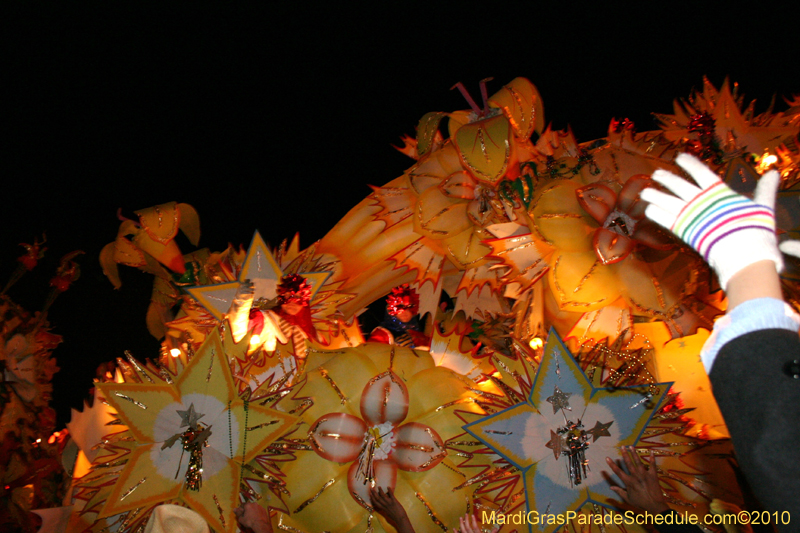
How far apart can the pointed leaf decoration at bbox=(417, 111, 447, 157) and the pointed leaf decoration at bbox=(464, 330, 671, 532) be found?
1.11m

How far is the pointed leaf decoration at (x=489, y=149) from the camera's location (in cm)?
200

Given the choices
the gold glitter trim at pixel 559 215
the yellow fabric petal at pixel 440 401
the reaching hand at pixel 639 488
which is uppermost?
the gold glitter trim at pixel 559 215

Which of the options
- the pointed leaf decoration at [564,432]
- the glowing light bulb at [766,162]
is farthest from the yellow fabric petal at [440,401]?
the glowing light bulb at [766,162]

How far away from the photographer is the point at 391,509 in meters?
1.66

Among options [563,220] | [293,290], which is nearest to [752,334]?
[563,220]

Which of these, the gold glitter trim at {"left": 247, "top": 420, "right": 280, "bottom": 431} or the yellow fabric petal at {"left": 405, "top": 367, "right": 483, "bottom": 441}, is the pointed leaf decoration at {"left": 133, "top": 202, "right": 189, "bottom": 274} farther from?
the yellow fabric petal at {"left": 405, "top": 367, "right": 483, "bottom": 441}

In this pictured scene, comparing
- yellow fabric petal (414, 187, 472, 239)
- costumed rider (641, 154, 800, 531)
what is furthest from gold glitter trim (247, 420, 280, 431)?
costumed rider (641, 154, 800, 531)

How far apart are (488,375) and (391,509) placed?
608 millimetres

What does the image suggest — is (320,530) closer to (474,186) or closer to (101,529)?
(101,529)

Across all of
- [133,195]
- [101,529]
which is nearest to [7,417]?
[133,195]

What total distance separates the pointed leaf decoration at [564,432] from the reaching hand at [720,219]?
1.19 meters

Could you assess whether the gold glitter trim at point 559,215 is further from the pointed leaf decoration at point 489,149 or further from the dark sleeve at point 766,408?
the dark sleeve at point 766,408

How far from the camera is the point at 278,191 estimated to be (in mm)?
3730

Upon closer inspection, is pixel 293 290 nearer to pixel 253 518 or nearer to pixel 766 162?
pixel 253 518
